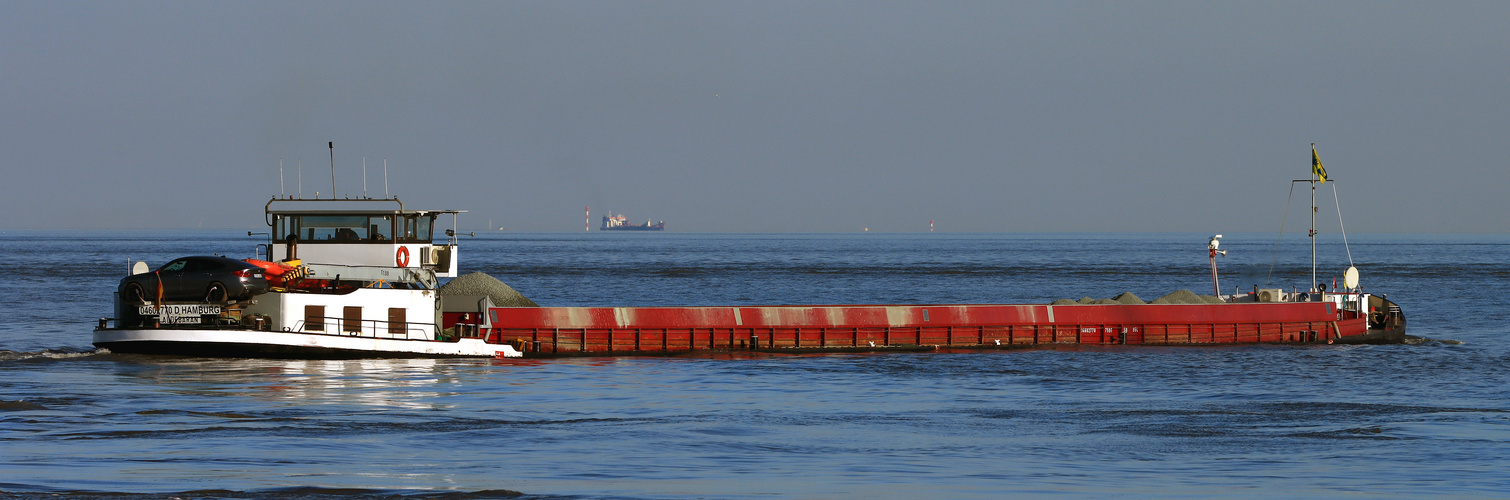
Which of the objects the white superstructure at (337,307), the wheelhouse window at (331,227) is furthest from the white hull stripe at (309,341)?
the wheelhouse window at (331,227)

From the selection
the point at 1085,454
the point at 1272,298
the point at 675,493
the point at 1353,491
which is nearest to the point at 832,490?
the point at 675,493

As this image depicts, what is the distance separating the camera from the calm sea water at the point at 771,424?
2100 cm

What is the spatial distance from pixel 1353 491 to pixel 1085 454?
468cm

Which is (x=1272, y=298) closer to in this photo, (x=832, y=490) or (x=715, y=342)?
(x=715, y=342)

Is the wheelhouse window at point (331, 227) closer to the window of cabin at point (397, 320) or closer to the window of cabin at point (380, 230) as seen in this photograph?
the window of cabin at point (380, 230)

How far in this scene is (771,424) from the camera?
2806 cm

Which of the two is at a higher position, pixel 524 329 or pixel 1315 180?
pixel 1315 180

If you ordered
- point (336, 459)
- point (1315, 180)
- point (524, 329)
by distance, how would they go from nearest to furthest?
point (336, 459) → point (524, 329) → point (1315, 180)

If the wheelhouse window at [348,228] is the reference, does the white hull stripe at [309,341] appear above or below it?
below

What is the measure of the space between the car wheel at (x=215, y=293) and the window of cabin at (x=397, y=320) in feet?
16.0

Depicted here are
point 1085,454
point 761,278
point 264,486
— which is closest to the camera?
point 264,486

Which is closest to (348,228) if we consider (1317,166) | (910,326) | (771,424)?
(910,326)

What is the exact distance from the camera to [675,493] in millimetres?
19922

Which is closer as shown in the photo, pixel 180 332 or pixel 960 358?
pixel 180 332
